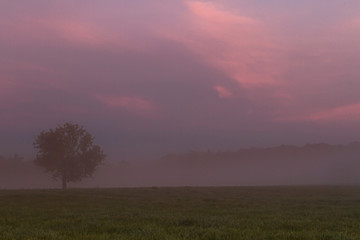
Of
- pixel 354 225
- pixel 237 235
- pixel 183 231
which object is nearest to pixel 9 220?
pixel 183 231

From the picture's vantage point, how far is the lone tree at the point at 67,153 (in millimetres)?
71938

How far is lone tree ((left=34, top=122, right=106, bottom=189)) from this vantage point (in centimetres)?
7194

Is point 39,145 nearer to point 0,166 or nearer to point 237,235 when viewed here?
point 237,235

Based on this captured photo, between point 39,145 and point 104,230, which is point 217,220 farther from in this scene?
point 39,145

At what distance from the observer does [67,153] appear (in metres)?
73.2

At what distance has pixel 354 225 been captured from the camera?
16.1 metres

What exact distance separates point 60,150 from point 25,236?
63.0 m

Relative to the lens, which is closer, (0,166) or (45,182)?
(0,166)

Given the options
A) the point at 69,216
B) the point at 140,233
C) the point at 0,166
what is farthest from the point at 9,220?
the point at 0,166

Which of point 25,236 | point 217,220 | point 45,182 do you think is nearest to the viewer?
point 25,236

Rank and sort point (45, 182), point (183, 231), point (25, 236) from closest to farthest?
1. point (25, 236)
2. point (183, 231)
3. point (45, 182)

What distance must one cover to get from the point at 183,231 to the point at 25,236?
624cm

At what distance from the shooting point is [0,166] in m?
140

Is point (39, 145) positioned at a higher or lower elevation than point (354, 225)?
higher
